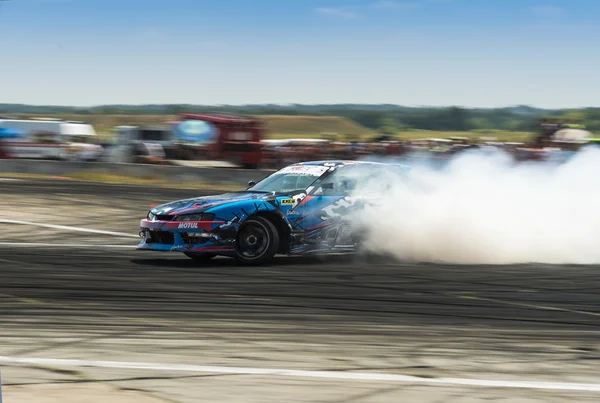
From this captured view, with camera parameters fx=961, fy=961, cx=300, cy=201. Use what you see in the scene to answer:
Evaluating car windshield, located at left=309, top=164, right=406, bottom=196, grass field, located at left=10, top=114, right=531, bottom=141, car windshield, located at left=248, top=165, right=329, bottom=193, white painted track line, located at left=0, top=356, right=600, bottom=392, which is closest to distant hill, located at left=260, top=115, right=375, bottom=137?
grass field, located at left=10, top=114, right=531, bottom=141

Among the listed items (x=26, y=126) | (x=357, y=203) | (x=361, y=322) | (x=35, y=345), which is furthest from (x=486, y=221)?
(x=26, y=126)

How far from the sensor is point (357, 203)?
39.3 feet

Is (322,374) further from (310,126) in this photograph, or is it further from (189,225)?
(310,126)

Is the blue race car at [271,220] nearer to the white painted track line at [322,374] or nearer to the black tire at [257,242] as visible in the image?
the black tire at [257,242]

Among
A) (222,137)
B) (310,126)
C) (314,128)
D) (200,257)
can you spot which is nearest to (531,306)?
(200,257)

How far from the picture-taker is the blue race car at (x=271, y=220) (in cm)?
1127

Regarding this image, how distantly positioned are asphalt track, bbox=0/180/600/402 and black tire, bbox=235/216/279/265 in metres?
0.21

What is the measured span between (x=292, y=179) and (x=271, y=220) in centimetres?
85

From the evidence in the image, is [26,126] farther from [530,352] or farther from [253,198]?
[530,352]

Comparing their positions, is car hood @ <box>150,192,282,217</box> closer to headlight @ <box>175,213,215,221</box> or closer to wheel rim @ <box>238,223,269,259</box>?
headlight @ <box>175,213,215,221</box>

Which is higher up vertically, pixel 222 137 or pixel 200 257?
pixel 222 137

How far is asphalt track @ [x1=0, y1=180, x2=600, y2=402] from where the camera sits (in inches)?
223

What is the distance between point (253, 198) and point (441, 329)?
4.39 meters

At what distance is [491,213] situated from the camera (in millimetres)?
13141
